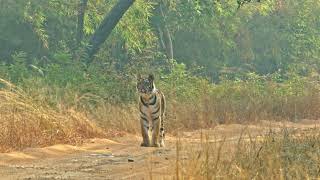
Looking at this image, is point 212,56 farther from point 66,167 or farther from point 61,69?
point 66,167

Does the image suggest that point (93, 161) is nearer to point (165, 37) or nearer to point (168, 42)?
point (168, 42)

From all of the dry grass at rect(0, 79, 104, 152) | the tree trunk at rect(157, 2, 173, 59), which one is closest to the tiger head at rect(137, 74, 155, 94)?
the dry grass at rect(0, 79, 104, 152)

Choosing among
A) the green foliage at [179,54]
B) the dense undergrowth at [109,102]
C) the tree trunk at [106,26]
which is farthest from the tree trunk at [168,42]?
the tree trunk at [106,26]

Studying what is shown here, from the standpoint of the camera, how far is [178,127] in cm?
1825

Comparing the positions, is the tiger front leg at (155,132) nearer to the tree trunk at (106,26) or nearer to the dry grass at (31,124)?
the dry grass at (31,124)

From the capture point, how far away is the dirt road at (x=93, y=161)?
29.2 ft

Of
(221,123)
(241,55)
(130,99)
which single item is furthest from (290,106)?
(241,55)

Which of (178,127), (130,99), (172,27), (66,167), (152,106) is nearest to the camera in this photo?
(66,167)

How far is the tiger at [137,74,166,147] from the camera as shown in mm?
13445

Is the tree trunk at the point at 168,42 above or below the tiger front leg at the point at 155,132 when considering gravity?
above

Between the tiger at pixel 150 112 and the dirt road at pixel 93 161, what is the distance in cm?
31

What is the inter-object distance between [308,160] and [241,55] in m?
37.7

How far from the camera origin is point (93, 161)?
10.8 m

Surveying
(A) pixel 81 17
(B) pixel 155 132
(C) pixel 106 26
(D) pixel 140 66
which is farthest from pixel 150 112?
(A) pixel 81 17
